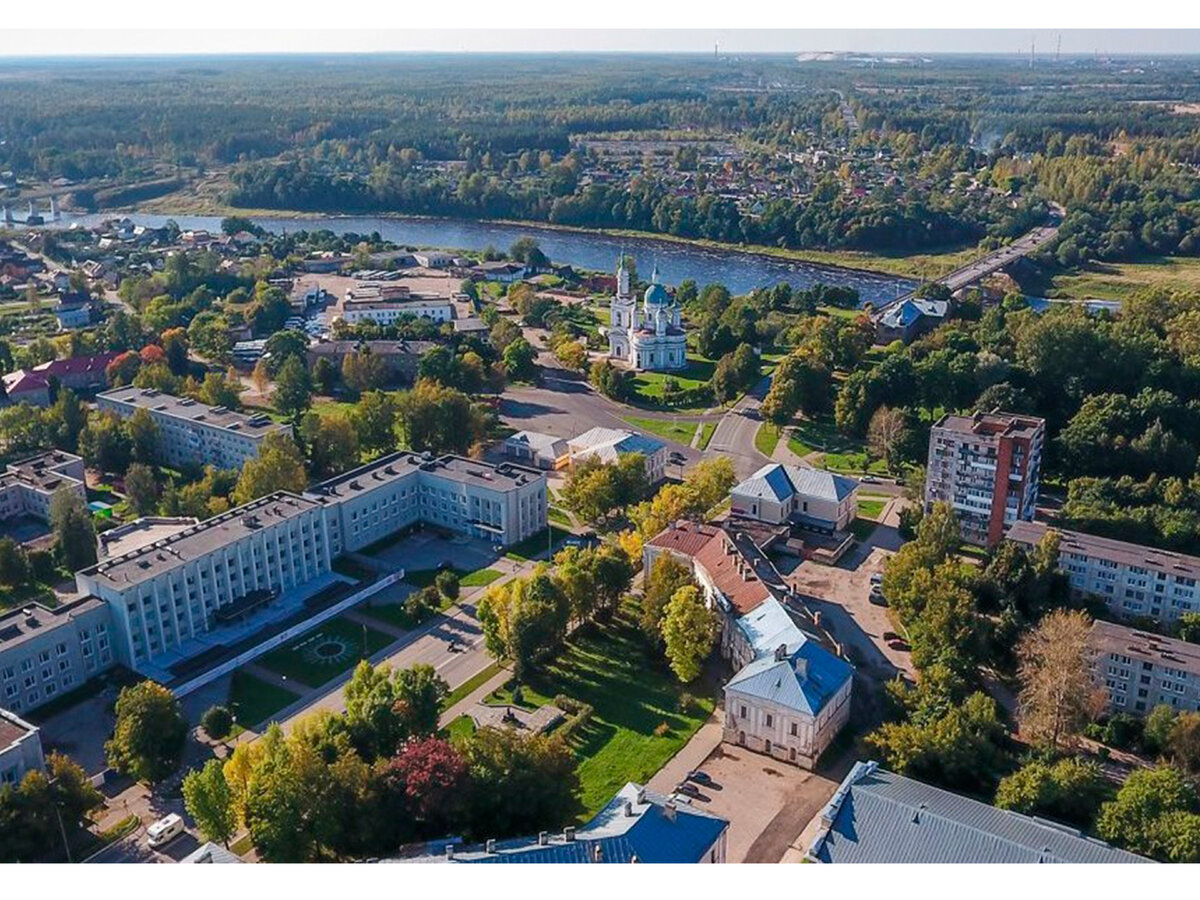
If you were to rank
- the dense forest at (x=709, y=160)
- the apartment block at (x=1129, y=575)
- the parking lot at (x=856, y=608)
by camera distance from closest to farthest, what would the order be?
the parking lot at (x=856, y=608) < the apartment block at (x=1129, y=575) < the dense forest at (x=709, y=160)

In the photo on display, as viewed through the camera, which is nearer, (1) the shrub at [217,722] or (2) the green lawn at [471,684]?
(1) the shrub at [217,722]

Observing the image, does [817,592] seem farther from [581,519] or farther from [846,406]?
[846,406]

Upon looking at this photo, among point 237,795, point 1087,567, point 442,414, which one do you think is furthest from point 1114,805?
point 442,414

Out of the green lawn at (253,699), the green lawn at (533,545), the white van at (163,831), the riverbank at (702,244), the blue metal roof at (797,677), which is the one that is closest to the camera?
the white van at (163,831)

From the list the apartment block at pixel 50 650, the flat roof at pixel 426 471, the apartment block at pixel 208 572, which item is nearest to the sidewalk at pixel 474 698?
the apartment block at pixel 208 572

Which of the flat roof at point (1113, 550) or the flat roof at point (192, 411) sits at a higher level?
the flat roof at point (192, 411)

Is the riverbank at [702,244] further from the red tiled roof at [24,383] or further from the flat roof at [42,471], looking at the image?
the flat roof at [42,471]

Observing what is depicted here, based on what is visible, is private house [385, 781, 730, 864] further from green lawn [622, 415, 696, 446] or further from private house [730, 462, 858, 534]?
green lawn [622, 415, 696, 446]

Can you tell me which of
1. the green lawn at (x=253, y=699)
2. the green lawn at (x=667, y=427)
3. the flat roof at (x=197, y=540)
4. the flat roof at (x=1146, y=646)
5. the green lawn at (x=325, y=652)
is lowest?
the green lawn at (x=253, y=699)
